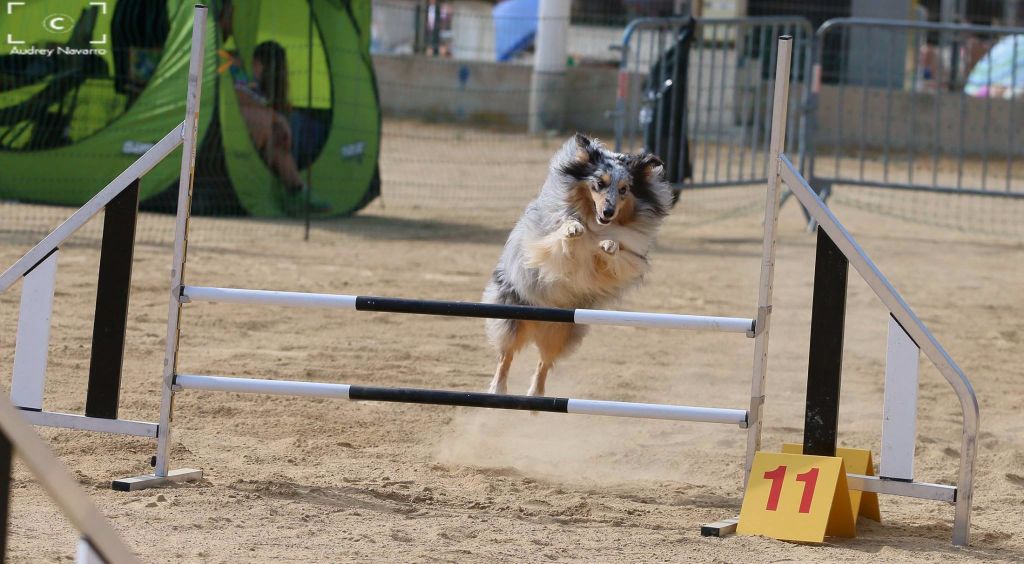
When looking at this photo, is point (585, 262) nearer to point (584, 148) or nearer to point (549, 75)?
point (584, 148)

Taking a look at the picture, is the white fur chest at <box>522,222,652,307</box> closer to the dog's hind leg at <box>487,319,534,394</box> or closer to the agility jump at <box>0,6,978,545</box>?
the dog's hind leg at <box>487,319,534,394</box>

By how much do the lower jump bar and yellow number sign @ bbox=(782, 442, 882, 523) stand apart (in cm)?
37

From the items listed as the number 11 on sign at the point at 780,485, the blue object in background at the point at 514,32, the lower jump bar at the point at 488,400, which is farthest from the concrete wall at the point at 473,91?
the number 11 on sign at the point at 780,485

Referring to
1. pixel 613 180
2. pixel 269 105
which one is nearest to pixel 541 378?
pixel 613 180

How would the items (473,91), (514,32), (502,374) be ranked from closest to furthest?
(502,374), (473,91), (514,32)

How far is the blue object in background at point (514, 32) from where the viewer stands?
2242cm

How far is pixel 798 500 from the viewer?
402cm

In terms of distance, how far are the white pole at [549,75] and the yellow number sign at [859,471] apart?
14.1 meters

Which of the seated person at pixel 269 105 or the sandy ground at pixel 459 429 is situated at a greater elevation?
the seated person at pixel 269 105

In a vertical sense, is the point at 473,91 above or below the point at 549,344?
above

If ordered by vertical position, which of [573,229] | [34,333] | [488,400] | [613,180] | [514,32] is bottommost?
[488,400]

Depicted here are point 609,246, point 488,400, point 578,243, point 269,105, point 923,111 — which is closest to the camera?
point 488,400

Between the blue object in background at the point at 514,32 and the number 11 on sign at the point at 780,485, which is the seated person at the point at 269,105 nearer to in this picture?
the number 11 on sign at the point at 780,485

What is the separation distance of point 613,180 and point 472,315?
1329 mm
